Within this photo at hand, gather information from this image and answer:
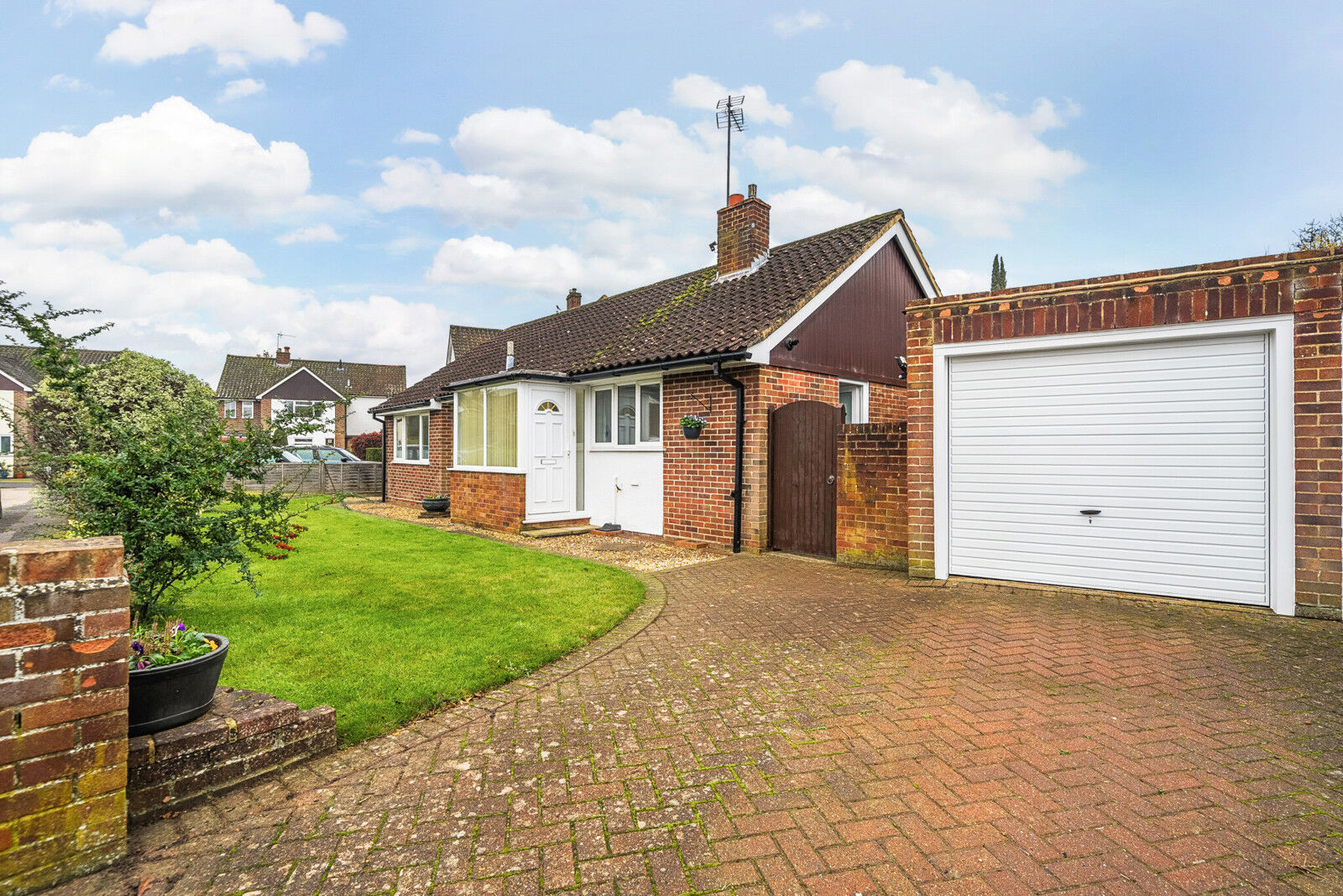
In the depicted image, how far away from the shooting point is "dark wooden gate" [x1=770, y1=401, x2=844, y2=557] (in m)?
8.53

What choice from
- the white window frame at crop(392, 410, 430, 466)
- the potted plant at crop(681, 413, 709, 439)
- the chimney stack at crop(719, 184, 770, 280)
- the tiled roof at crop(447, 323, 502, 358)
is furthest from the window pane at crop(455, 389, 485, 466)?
the tiled roof at crop(447, 323, 502, 358)

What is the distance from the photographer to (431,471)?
55.2 ft

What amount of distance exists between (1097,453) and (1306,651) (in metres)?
2.34

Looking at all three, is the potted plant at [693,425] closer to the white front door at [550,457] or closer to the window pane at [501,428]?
the white front door at [550,457]

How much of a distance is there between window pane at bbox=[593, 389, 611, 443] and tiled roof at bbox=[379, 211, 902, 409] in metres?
0.68

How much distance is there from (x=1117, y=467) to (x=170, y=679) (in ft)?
25.3

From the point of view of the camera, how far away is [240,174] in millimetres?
9547

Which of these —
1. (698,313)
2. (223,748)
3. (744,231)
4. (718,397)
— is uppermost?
(744,231)

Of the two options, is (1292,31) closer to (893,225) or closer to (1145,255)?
(893,225)

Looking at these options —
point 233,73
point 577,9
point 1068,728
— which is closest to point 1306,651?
point 1068,728

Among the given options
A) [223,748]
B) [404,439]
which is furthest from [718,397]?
[404,439]

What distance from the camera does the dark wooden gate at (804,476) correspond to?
28.0 ft

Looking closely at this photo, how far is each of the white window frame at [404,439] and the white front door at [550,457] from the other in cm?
683

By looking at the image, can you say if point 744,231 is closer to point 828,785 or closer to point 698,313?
point 698,313
